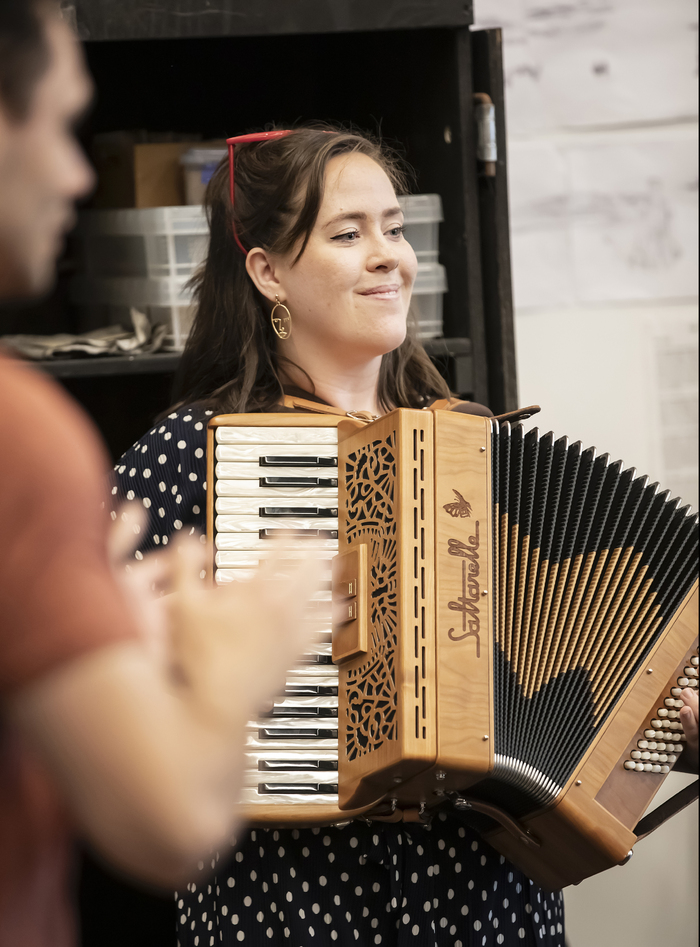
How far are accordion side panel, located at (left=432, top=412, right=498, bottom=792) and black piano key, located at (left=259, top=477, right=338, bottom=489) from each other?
15 centimetres

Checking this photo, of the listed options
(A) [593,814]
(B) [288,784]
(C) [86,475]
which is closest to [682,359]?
(A) [593,814]

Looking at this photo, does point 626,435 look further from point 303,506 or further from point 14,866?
point 14,866

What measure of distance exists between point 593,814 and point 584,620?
0.25 m

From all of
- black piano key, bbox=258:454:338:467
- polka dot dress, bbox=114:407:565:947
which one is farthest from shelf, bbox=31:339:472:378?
black piano key, bbox=258:454:338:467

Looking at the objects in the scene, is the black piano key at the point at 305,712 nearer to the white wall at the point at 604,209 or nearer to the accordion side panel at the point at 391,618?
the accordion side panel at the point at 391,618

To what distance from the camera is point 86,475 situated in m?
0.52

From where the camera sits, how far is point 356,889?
4.81 ft

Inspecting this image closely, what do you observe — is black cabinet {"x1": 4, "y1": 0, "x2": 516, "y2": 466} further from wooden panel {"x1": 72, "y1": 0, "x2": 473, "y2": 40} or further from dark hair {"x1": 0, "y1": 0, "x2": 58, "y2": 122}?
dark hair {"x1": 0, "y1": 0, "x2": 58, "y2": 122}

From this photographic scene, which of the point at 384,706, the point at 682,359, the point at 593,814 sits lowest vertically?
the point at 593,814

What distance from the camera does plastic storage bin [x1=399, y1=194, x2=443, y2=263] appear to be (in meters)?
1.96

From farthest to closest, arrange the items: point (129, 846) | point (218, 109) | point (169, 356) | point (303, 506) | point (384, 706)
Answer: point (218, 109) < point (169, 356) < point (303, 506) < point (384, 706) < point (129, 846)

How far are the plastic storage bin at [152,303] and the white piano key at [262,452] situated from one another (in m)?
0.61

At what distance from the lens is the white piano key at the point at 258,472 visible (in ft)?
4.67

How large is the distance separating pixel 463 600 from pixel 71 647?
887 mm
